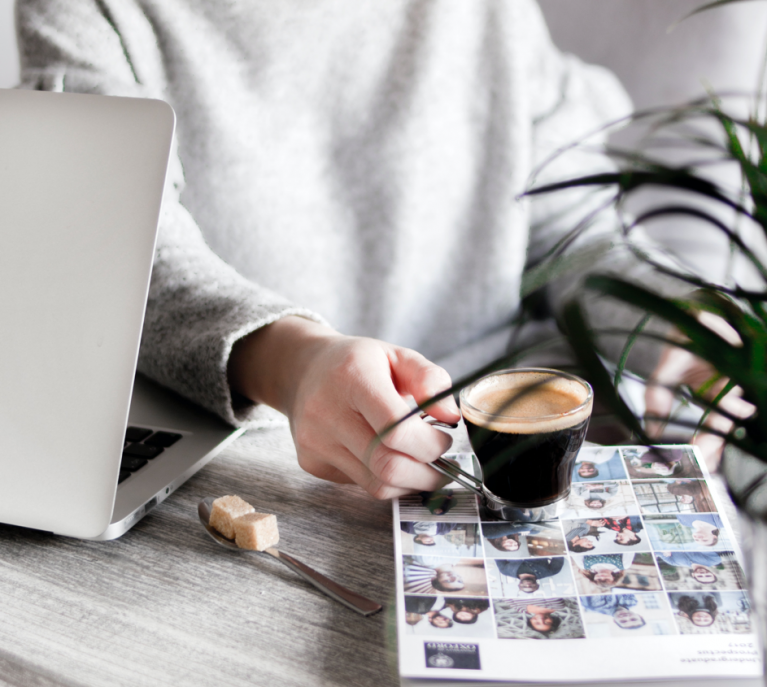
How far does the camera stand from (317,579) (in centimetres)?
40

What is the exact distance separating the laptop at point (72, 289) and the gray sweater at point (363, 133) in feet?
1.11

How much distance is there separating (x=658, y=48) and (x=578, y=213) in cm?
58

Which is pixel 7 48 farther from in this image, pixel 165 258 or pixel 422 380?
pixel 422 380

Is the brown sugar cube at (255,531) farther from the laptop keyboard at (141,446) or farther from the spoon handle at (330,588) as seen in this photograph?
the laptop keyboard at (141,446)

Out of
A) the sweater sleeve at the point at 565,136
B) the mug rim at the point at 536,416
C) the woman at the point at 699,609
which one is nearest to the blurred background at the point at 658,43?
the sweater sleeve at the point at 565,136

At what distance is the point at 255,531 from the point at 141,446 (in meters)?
0.17

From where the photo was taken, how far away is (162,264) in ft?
2.11

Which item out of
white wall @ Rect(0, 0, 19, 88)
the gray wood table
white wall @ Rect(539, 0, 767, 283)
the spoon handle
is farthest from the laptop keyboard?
white wall @ Rect(0, 0, 19, 88)

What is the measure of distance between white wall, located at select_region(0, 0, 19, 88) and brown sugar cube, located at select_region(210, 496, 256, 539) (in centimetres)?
132

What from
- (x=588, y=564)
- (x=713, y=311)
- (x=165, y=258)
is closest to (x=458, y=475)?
(x=588, y=564)

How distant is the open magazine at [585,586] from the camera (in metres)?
0.32

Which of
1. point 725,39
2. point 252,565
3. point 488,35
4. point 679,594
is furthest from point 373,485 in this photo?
point 725,39

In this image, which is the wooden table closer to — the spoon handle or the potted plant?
the spoon handle

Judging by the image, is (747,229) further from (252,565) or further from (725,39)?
(252,565)
